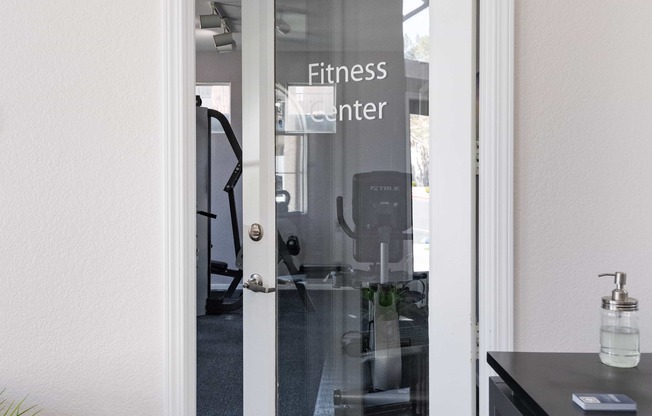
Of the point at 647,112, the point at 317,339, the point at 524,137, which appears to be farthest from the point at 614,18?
→ the point at 317,339

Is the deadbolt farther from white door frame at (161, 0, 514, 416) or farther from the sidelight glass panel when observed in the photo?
white door frame at (161, 0, 514, 416)

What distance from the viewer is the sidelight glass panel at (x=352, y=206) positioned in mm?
2031

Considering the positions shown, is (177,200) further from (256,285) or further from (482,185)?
(482,185)

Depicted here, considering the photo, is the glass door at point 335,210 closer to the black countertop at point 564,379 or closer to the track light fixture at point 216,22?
the black countertop at point 564,379

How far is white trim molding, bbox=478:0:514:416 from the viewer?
1.77 meters

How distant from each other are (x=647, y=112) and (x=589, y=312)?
64 centimetres

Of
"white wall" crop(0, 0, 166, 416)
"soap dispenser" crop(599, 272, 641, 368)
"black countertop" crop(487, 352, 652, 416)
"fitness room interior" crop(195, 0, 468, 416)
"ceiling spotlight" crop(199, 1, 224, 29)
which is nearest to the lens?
"black countertop" crop(487, 352, 652, 416)

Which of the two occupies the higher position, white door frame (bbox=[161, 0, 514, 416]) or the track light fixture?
the track light fixture

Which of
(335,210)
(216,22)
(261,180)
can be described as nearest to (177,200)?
(261,180)

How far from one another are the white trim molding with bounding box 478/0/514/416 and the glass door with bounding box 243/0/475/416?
24 centimetres

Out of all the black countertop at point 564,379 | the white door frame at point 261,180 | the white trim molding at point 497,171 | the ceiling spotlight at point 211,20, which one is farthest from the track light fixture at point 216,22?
the black countertop at point 564,379

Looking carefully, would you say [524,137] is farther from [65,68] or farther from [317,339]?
[65,68]

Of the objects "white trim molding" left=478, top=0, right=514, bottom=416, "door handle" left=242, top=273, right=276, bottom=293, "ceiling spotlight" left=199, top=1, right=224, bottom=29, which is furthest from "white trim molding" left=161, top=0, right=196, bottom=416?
"ceiling spotlight" left=199, top=1, right=224, bottom=29

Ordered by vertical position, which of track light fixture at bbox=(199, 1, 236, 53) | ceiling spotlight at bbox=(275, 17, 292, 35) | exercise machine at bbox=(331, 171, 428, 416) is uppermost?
track light fixture at bbox=(199, 1, 236, 53)
